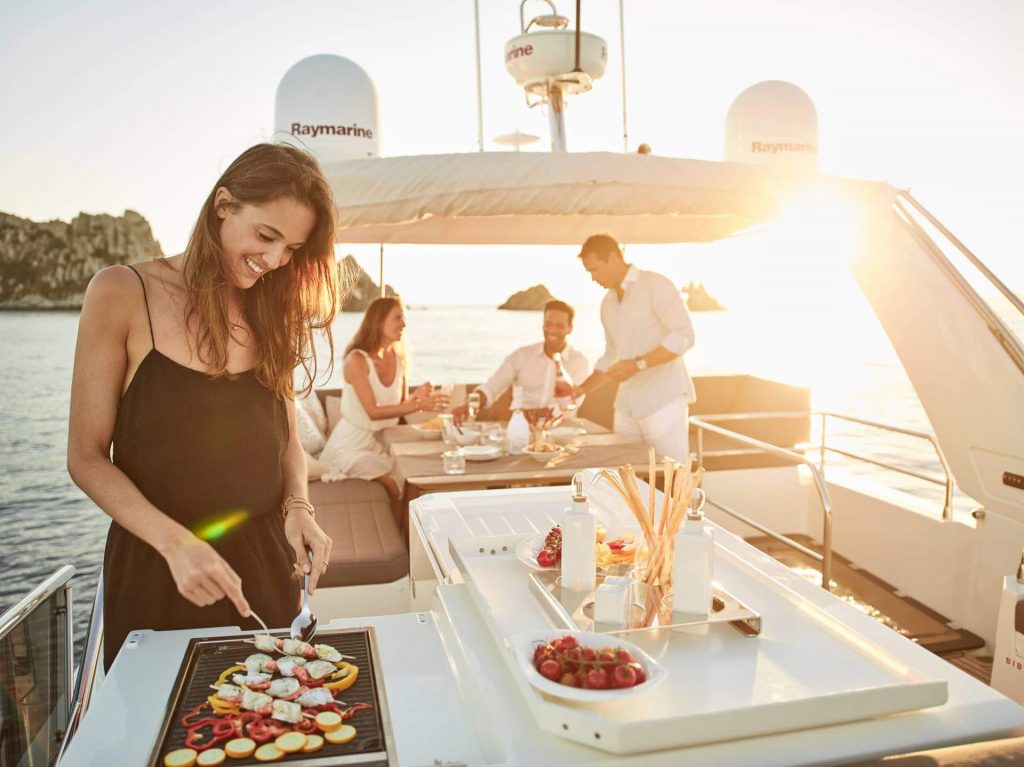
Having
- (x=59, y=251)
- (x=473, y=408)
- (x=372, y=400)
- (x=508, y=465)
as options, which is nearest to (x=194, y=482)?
(x=508, y=465)

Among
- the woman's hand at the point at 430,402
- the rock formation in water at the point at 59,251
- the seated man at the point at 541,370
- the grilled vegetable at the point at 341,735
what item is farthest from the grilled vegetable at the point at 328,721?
the rock formation in water at the point at 59,251

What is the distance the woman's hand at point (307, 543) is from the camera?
5.28 feet

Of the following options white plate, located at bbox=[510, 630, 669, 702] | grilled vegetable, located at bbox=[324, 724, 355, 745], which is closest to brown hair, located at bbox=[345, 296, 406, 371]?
white plate, located at bbox=[510, 630, 669, 702]

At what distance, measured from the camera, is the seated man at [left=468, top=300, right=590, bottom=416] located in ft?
18.1

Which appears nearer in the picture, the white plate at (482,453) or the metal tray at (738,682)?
the metal tray at (738,682)

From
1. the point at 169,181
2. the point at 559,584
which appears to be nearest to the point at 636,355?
the point at 559,584

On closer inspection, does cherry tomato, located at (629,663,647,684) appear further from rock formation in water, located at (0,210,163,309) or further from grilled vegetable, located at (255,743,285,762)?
rock formation in water, located at (0,210,163,309)

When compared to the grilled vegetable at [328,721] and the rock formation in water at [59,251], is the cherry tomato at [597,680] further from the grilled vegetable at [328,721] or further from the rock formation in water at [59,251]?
the rock formation in water at [59,251]

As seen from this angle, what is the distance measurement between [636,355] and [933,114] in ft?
19.6

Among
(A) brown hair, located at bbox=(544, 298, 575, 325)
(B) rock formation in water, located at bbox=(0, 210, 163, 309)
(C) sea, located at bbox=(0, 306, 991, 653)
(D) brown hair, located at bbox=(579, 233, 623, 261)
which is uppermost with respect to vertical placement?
(B) rock formation in water, located at bbox=(0, 210, 163, 309)

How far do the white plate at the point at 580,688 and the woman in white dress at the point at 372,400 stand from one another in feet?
10.5

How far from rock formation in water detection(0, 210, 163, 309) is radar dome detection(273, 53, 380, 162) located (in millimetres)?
28409

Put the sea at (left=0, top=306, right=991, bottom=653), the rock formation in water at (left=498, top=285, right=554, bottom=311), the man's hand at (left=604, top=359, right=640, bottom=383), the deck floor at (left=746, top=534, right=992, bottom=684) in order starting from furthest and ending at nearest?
the rock formation in water at (left=498, top=285, right=554, bottom=311)
the sea at (left=0, top=306, right=991, bottom=653)
the man's hand at (left=604, top=359, right=640, bottom=383)
the deck floor at (left=746, top=534, right=992, bottom=684)

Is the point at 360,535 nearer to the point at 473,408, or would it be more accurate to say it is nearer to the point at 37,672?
the point at 473,408
